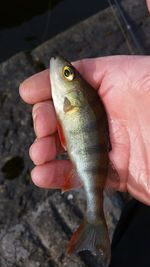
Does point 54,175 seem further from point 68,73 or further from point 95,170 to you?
point 68,73

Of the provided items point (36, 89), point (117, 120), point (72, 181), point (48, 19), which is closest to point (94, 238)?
point (72, 181)

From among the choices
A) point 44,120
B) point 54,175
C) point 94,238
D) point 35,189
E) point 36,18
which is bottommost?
point 35,189

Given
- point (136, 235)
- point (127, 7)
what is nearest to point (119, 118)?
point (136, 235)

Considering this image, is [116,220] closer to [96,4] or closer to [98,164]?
[98,164]


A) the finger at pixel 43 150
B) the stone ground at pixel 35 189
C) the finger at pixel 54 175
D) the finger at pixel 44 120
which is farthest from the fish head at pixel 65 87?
the stone ground at pixel 35 189

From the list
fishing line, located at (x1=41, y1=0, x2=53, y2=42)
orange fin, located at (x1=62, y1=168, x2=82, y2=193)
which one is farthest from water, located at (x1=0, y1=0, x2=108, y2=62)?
orange fin, located at (x1=62, y1=168, x2=82, y2=193)

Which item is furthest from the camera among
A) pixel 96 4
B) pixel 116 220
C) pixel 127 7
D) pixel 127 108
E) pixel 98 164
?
pixel 96 4
